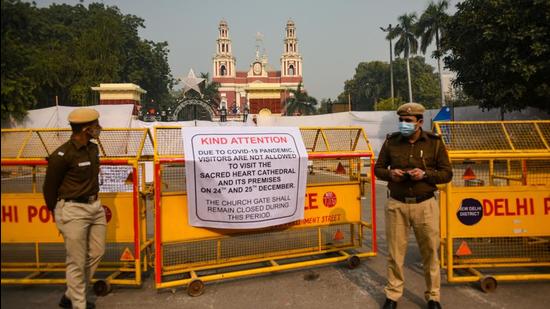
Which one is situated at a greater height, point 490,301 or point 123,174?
point 123,174

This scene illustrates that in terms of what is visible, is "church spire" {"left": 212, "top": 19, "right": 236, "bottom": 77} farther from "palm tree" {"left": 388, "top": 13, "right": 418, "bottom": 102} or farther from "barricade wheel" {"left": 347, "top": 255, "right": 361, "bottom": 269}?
"barricade wheel" {"left": 347, "top": 255, "right": 361, "bottom": 269}

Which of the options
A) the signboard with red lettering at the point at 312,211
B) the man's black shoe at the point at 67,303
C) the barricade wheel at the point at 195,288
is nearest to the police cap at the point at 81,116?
the signboard with red lettering at the point at 312,211

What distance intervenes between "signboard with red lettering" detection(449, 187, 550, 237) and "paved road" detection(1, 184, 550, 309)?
594mm

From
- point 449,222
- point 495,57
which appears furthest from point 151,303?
point 495,57

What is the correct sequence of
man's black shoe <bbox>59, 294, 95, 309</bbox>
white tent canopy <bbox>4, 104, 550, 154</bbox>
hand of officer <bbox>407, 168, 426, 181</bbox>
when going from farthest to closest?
white tent canopy <bbox>4, 104, 550, 154</bbox>, man's black shoe <bbox>59, 294, 95, 309</bbox>, hand of officer <bbox>407, 168, 426, 181</bbox>

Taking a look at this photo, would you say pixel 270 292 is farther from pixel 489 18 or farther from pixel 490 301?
pixel 489 18

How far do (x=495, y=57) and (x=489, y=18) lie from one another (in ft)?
4.73

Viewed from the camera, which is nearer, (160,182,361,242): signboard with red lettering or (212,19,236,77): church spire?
(160,182,361,242): signboard with red lettering

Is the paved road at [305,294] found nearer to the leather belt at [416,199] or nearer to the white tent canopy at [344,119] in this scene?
the leather belt at [416,199]

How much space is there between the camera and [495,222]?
4367mm

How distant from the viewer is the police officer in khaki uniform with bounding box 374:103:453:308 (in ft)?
11.9

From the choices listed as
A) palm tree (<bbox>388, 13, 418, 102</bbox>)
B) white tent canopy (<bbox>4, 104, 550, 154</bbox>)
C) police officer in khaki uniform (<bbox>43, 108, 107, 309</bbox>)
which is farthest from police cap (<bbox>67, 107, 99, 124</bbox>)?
palm tree (<bbox>388, 13, 418, 102</bbox>)

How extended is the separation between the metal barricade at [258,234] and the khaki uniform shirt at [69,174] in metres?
0.67

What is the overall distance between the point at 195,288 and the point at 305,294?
1165 millimetres
